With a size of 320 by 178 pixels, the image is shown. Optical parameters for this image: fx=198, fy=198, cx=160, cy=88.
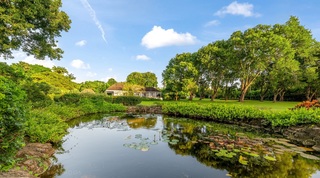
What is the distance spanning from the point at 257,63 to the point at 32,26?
1038 inches

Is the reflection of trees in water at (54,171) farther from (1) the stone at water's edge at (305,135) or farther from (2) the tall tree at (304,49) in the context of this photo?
(2) the tall tree at (304,49)

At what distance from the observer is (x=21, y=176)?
4465 mm

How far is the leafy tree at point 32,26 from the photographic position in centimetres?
1057

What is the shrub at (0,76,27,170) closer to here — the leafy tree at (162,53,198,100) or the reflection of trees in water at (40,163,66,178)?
the reflection of trees in water at (40,163,66,178)

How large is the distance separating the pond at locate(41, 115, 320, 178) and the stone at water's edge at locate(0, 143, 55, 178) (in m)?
0.34

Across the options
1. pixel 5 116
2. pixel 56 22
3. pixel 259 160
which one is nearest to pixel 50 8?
pixel 56 22

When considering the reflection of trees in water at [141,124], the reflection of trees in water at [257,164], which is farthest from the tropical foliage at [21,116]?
the reflection of trees in water at [257,164]

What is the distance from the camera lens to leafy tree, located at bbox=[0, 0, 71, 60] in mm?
10570

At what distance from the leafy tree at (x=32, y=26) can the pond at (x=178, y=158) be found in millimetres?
6805

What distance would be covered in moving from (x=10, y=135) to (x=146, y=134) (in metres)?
8.34

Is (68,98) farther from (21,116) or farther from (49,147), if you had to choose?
(21,116)

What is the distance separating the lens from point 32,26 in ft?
37.4

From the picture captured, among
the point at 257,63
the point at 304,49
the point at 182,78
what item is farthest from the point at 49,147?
the point at 304,49

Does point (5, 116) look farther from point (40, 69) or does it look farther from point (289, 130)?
point (40, 69)
